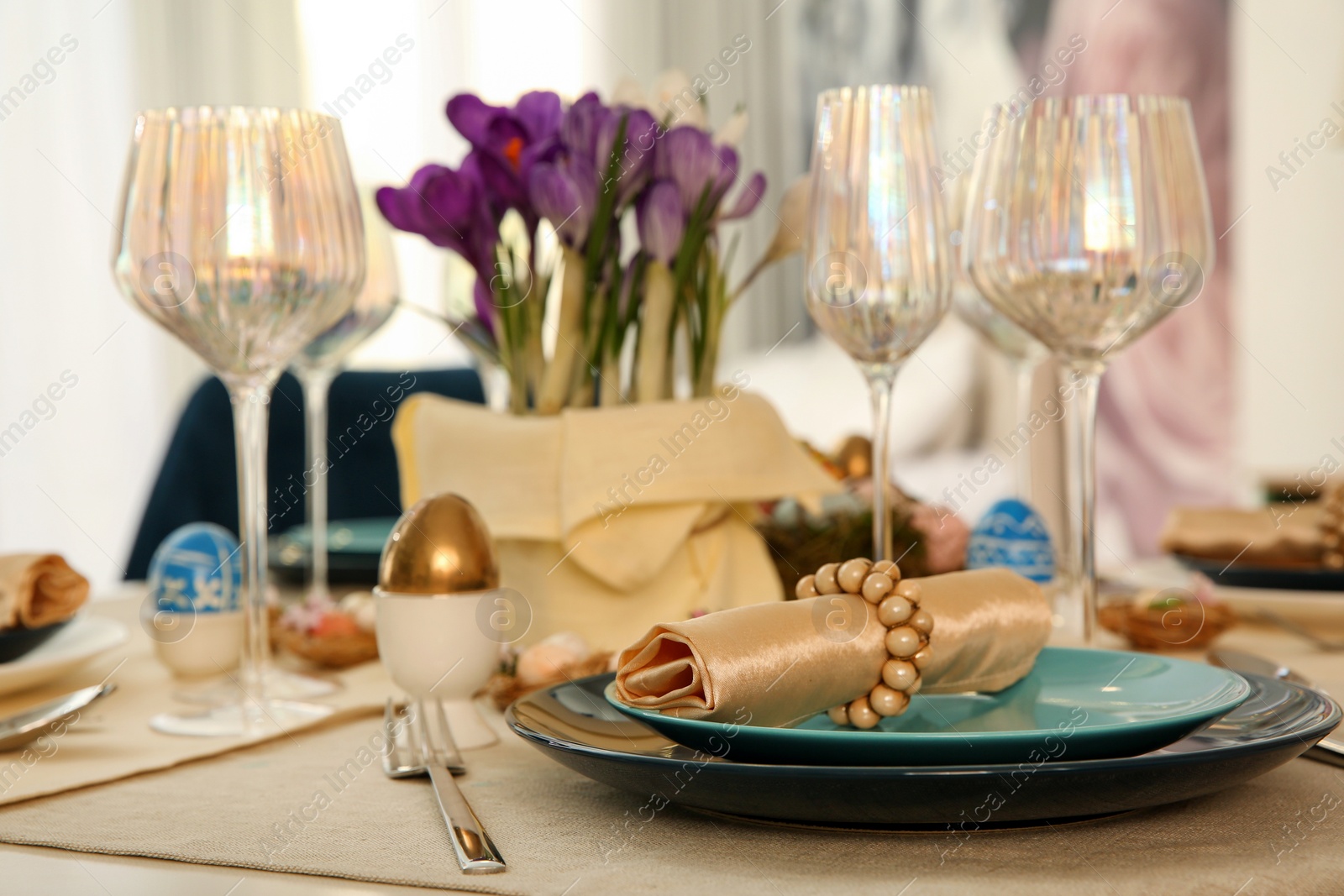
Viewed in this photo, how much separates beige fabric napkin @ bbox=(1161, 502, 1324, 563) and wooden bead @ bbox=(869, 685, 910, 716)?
0.48 meters

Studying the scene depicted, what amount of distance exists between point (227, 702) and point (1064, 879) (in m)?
0.48

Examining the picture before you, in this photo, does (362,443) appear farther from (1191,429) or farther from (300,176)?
(1191,429)

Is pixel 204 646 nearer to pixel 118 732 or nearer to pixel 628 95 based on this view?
pixel 118 732

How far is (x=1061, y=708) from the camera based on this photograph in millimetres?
526

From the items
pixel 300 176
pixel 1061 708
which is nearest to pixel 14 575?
pixel 300 176

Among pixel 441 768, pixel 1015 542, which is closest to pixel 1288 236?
pixel 1015 542

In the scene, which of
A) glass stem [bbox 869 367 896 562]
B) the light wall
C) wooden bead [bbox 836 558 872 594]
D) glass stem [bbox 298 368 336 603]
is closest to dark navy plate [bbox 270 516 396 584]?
glass stem [bbox 298 368 336 603]

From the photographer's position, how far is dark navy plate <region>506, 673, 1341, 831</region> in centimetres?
39

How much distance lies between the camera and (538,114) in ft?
2.67

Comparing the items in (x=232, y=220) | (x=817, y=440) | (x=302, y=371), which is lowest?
(x=817, y=440)

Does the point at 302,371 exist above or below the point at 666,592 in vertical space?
above

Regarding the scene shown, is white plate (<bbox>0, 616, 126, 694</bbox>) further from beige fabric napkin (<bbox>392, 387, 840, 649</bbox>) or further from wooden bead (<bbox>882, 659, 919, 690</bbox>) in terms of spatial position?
wooden bead (<bbox>882, 659, 919, 690</bbox>)

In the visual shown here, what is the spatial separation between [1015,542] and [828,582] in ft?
1.19

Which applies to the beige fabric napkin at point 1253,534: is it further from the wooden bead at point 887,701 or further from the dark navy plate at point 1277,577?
the wooden bead at point 887,701
